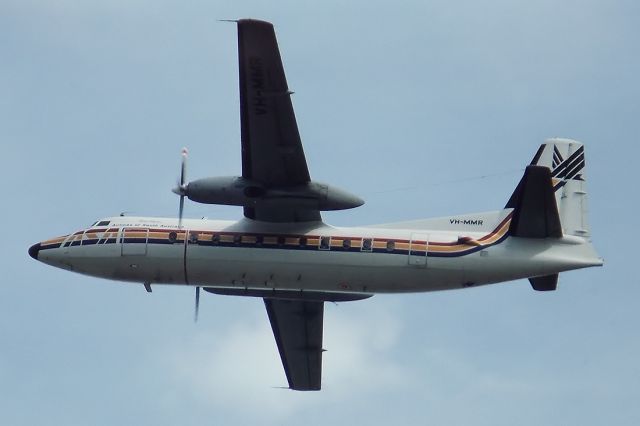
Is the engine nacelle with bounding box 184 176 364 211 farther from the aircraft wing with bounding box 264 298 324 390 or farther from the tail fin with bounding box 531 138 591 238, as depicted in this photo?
the tail fin with bounding box 531 138 591 238

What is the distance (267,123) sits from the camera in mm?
35969

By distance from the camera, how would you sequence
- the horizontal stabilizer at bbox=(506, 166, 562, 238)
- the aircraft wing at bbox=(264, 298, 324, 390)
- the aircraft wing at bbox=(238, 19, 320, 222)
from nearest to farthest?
the aircraft wing at bbox=(238, 19, 320, 222) < the horizontal stabilizer at bbox=(506, 166, 562, 238) < the aircraft wing at bbox=(264, 298, 324, 390)

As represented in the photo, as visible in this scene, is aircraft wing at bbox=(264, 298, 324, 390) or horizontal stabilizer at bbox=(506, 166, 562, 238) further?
aircraft wing at bbox=(264, 298, 324, 390)

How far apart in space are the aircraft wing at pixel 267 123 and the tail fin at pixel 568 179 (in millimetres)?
7063

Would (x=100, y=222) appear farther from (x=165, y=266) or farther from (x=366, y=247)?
(x=366, y=247)

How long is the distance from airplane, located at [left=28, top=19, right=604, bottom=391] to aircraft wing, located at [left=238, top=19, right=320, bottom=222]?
38 millimetres

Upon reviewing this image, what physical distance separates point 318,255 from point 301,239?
75 cm

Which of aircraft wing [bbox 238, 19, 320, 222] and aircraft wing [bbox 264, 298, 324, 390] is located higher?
aircraft wing [bbox 238, 19, 320, 222]

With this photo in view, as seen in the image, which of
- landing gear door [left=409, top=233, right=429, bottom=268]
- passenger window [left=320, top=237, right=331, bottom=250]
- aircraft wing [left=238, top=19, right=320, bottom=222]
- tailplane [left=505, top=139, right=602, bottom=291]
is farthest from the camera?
passenger window [left=320, top=237, right=331, bottom=250]

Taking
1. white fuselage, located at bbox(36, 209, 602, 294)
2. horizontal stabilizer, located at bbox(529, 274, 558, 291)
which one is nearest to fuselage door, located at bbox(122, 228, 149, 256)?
white fuselage, located at bbox(36, 209, 602, 294)

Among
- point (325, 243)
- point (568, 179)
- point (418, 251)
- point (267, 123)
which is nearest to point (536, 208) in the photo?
point (568, 179)

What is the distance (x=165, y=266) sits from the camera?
38.6 meters

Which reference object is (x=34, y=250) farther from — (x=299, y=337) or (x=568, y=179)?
(x=568, y=179)

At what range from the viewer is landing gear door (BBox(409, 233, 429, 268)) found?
3719 cm
